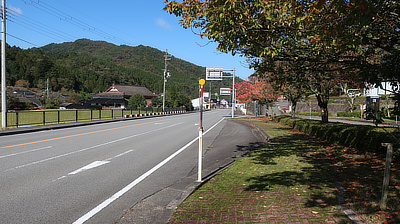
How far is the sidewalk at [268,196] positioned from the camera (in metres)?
4.32

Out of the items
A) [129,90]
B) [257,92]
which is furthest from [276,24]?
[129,90]

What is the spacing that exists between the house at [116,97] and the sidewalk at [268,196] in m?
81.4

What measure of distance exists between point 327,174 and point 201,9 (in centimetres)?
542

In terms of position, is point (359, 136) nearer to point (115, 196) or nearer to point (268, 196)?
point (268, 196)

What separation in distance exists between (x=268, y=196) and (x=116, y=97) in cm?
9682

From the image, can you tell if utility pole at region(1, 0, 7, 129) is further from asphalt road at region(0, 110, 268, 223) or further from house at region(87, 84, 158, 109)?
house at region(87, 84, 158, 109)

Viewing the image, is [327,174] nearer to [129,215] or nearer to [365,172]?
[365,172]

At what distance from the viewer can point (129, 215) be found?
4.57m

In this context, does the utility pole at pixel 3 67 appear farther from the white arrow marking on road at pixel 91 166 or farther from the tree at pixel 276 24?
the tree at pixel 276 24

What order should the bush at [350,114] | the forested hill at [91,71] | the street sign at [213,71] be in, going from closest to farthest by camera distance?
→ the bush at [350,114], the street sign at [213,71], the forested hill at [91,71]

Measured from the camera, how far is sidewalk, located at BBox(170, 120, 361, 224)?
4.32 m

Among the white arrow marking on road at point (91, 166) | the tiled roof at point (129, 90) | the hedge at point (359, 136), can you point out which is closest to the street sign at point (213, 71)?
the hedge at point (359, 136)

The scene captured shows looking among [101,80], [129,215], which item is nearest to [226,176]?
[129,215]

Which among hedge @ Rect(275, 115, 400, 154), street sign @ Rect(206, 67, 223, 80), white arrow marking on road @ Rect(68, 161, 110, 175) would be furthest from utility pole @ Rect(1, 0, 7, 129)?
street sign @ Rect(206, 67, 223, 80)
